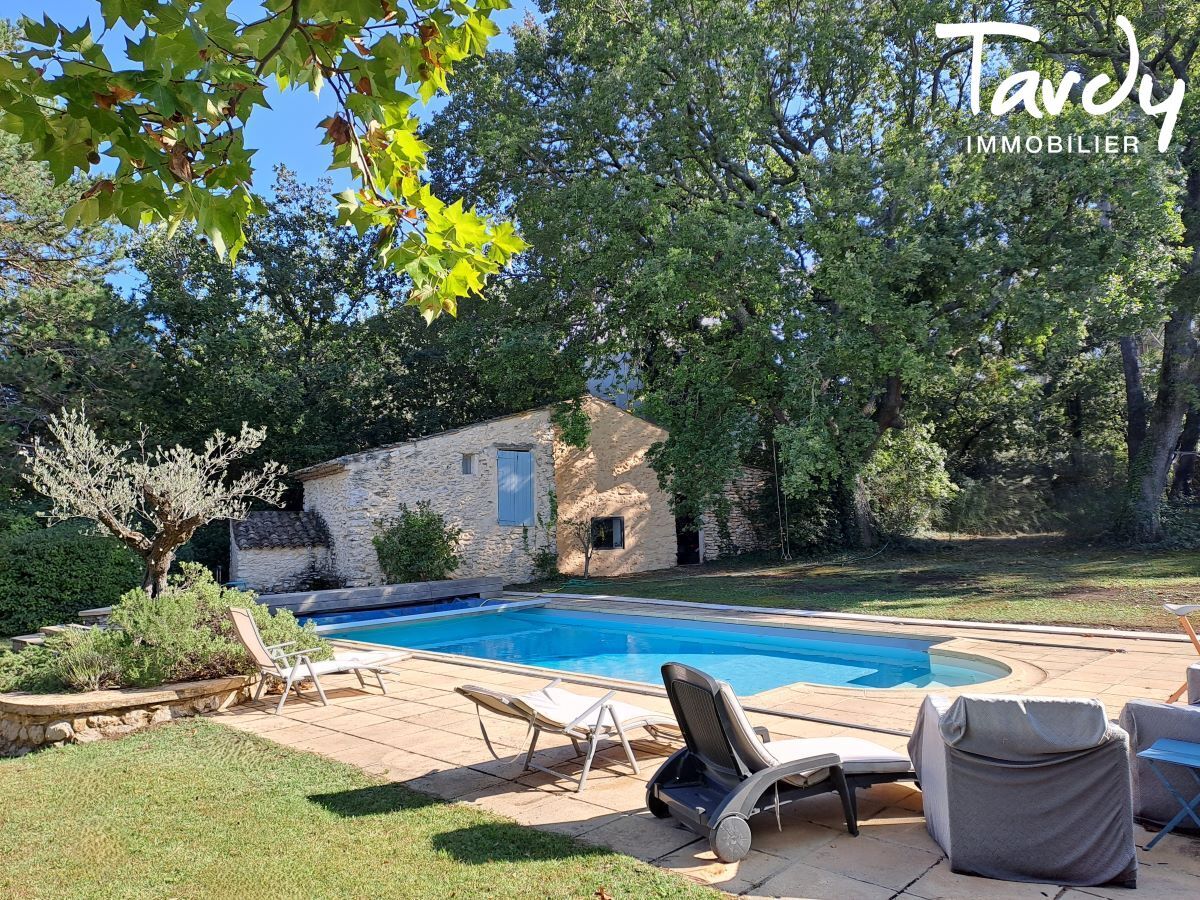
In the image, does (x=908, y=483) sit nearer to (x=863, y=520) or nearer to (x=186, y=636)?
(x=863, y=520)

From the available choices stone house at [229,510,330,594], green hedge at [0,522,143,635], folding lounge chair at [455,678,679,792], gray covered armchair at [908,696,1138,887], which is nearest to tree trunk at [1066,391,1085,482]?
stone house at [229,510,330,594]

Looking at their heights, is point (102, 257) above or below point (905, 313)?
above

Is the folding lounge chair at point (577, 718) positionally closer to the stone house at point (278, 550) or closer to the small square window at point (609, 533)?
the stone house at point (278, 550)

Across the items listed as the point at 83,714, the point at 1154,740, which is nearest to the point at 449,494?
the point at 83,714

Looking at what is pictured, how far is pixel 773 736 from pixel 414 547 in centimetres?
1311

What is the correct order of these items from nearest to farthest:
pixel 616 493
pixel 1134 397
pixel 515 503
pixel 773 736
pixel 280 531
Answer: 1. pixel 773 736
2. pixel 280 531
3. pixel 515 503
4. pixel 1134 397
5. pixel 616 493

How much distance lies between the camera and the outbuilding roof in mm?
17078

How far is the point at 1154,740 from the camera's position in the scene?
392 centimetres

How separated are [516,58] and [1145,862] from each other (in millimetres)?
21024

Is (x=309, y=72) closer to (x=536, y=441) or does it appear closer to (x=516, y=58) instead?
(x=536, y=441)

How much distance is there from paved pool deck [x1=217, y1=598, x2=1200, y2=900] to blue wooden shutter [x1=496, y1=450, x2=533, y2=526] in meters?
9.69

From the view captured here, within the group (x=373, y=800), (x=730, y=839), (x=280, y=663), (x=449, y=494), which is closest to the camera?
(x=730, y=839)

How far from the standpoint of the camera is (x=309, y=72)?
285 cm

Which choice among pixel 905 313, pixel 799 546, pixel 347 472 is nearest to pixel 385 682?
pixel 347 472
